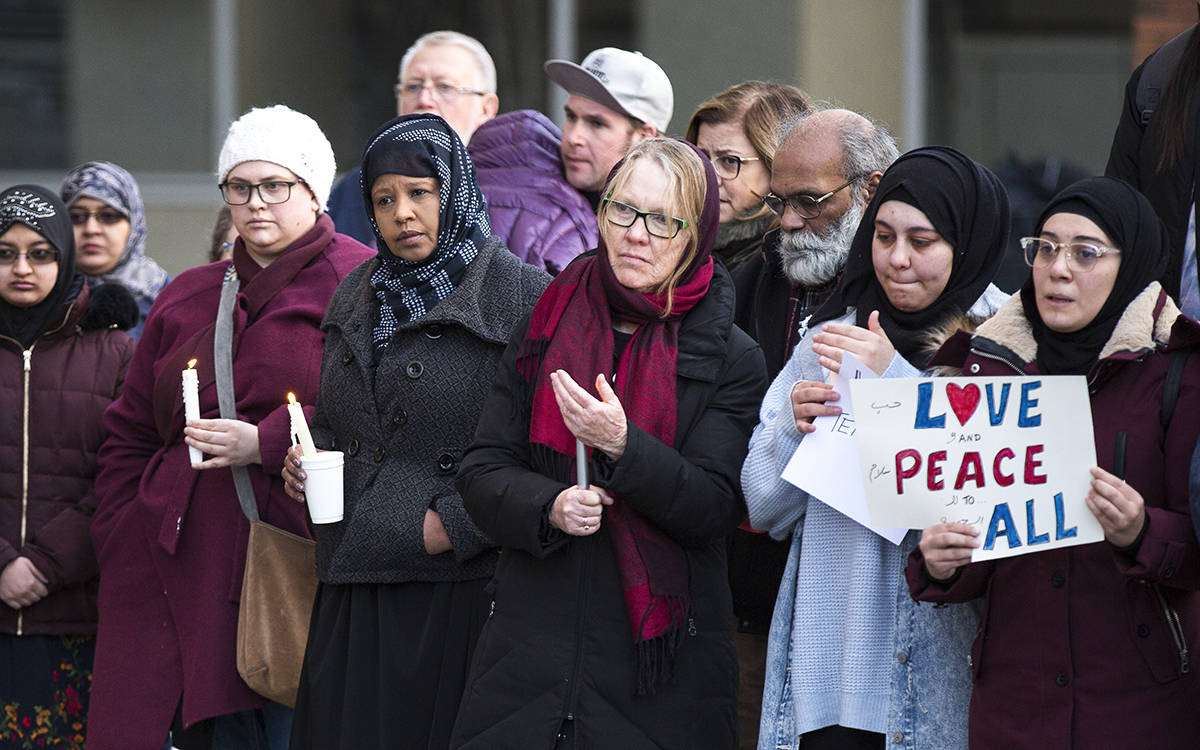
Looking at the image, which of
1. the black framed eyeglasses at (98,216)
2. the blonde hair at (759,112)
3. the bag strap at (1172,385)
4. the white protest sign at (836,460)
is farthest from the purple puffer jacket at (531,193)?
the bag strap at (1172,385)

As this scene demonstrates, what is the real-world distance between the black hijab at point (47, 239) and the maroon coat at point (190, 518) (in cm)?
46

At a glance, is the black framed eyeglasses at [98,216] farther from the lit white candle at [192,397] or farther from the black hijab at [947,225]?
the black hijab at [947,225]

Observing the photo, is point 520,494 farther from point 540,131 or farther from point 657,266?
point 540,131

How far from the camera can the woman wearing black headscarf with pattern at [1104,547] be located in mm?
2783

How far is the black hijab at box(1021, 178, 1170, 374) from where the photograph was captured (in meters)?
2.88

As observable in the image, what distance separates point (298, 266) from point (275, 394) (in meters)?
0.37

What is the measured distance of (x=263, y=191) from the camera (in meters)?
4.32

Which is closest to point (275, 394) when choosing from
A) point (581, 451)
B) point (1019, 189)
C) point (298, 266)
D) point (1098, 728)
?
point (298, 266)

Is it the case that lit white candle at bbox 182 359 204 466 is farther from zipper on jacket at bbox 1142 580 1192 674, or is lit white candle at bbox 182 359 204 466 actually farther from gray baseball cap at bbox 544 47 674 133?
zipper on jacket at bbox 1142 580 1192 674

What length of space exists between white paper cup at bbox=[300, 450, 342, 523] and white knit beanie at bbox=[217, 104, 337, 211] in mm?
1118

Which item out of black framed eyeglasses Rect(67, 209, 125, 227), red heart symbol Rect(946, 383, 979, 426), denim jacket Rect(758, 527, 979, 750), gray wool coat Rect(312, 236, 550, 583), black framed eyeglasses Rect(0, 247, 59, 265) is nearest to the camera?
red heart symbol Rect(946, 383, 979, 426)

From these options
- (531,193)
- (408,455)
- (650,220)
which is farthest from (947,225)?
Answer: (531,193)

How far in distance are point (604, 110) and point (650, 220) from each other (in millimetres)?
1651

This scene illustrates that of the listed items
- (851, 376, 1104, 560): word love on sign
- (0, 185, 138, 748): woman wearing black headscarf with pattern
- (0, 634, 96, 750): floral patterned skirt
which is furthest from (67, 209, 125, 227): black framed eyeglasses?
(851, 376, 1104, 560): word love on sign
